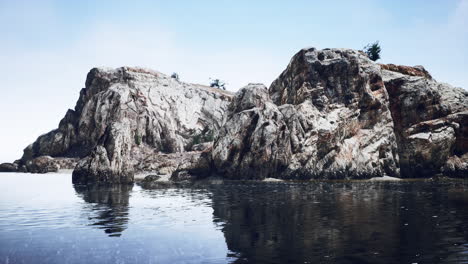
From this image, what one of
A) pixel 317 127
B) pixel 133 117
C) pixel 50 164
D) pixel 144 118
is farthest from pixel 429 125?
pixel 50 164

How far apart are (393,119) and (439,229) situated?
63.1m

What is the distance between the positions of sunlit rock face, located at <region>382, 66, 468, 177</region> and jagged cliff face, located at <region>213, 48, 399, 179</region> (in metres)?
3.26

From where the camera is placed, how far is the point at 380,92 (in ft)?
249

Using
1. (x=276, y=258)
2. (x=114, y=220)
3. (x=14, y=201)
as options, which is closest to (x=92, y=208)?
(x=114, y=220)

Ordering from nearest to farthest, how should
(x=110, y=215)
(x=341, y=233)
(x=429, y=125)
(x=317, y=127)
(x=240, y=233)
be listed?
(x=341, y=233), (x=240, y=233), (x=110, y=215), (x=429, y=125), (x=317, y=127)

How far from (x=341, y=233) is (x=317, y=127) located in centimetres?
5530

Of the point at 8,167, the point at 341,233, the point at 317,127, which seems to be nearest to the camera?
the point at 341,233

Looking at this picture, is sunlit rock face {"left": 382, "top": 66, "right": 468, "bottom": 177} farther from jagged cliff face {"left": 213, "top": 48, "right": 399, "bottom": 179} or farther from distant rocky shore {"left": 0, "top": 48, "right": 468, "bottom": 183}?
jagged cliff face {"left": 213, "top": 48, "right": 399, "bottom": 179}

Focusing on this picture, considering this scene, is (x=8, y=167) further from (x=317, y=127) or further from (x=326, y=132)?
(x=326, y=132)

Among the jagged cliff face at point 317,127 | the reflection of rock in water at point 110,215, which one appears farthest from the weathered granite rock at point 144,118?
the reflection of rock in water at point 110,215

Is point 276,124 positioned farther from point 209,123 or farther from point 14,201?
point 209,123

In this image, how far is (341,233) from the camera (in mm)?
17562

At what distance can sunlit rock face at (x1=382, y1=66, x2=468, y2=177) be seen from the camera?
67688mm

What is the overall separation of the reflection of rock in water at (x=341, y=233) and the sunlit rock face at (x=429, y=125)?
45.2 m
